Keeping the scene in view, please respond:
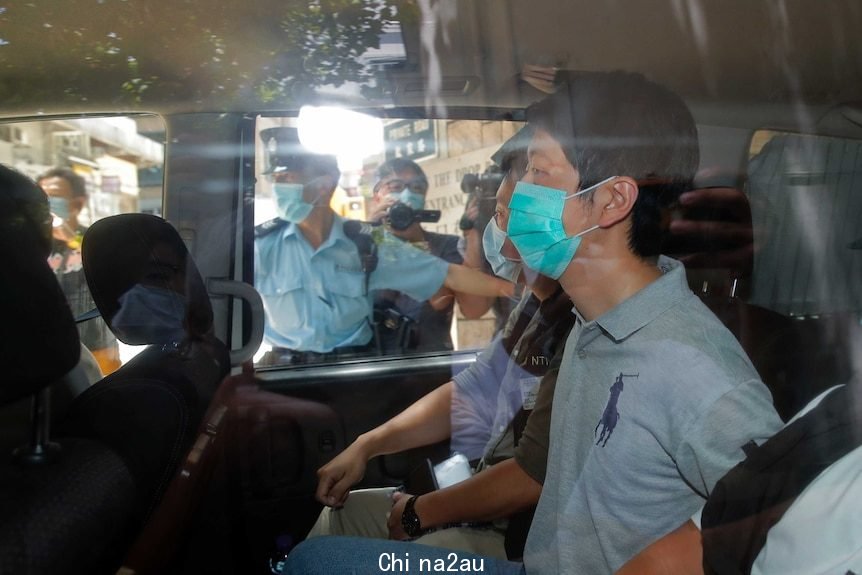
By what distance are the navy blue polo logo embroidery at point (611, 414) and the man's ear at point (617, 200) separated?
0.98ft

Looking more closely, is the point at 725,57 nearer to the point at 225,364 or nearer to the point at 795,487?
the point at 795,487

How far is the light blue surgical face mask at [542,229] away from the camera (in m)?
1.40

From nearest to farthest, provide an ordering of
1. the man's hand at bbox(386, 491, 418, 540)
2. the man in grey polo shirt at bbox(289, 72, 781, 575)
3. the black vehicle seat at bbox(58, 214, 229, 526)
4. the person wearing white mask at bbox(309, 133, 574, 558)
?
1. the man in grey polo shirt at bbox(289, 72, 781, 575)
2. the black vehicle seat at bbox(58, 214, 229, 526)
3. the person wearing white mask at bbox(309, 133, 574, 558)
4. the man's hand at bbox(386, 491, 418, 540)

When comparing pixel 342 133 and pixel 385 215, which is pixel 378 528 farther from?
pixel 342 133

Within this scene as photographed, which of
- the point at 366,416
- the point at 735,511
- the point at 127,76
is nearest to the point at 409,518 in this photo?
the point at 366,416

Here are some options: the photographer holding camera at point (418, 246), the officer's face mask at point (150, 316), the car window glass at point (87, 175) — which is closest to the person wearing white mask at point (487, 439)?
the photographer holding camera at point (418, 246)

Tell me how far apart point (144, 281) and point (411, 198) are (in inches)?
23.9

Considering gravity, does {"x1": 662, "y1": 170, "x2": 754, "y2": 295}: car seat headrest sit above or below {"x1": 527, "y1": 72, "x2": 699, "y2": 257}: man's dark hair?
below

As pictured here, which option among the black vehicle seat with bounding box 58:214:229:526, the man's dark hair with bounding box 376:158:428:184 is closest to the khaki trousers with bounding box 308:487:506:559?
the black vehicle seat with bounding box 58:214:229:526

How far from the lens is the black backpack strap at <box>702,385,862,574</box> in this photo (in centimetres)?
102

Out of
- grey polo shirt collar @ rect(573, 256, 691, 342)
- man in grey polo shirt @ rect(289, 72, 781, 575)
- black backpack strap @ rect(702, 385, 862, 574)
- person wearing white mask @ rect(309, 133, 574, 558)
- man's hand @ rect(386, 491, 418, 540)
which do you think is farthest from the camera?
man's hand @ rect(386, 491, 418, 540)

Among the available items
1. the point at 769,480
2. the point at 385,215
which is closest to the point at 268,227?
the point at 385,215

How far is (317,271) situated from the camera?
176 centimetres

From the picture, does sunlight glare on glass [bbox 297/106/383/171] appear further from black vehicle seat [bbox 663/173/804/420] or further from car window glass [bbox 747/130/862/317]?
car window glass [bbox 747/130/862/317]
